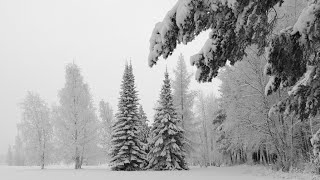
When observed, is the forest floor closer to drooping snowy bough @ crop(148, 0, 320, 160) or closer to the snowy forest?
the snowy forest

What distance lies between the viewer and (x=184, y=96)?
116 ft

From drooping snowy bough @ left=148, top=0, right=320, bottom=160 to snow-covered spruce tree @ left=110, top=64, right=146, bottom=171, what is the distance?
25.2 meters

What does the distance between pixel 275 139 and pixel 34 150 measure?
1134 inches

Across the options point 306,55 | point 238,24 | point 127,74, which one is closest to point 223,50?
point 238,24

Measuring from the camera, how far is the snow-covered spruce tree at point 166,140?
28.3 meters

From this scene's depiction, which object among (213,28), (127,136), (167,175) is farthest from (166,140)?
(213,28)

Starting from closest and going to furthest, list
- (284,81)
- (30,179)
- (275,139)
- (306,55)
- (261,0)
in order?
(261,0)
(306,55)
(284,81)
(30,179)
(275,139)

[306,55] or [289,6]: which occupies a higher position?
[289,6]

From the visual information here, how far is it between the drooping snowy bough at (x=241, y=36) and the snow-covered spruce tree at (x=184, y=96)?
3046cm

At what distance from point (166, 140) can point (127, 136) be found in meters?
3.76

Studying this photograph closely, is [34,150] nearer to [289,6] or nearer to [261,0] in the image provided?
[289,6]

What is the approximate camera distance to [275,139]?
19.6m

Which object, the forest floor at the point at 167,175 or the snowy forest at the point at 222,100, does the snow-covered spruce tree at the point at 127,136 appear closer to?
the snowy forest at the point at 222,100

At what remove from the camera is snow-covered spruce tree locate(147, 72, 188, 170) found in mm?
28344
